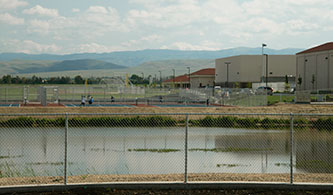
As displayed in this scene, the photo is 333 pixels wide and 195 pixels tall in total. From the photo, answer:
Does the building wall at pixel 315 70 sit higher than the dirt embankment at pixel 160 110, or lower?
higher

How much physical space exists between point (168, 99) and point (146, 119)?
2757 cm

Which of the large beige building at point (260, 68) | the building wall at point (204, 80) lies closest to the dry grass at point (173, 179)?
the large beige building at point (260, 68)

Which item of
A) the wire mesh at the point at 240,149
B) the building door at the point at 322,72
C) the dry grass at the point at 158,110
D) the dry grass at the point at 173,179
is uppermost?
the building door at the point at 322,72

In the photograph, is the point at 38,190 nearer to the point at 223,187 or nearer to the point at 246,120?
the point at 223,187

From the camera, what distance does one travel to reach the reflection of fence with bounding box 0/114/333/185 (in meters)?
12.0

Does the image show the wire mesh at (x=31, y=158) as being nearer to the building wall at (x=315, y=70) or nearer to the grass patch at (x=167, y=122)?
the grass patch at (x=167, y=122)

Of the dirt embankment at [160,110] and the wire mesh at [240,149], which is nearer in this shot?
the wire mesh at [240,149]

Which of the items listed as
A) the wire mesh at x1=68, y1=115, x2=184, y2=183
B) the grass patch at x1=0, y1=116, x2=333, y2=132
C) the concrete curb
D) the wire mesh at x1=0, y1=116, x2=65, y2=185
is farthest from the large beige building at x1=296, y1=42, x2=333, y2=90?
the concrete curb

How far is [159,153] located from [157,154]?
0.22 meters

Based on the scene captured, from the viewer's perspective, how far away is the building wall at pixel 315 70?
81.7m

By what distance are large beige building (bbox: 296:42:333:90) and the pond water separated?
5901cm

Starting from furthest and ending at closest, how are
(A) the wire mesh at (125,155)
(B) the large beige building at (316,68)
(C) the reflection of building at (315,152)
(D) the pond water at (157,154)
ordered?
(B) the large beige building at (316,68) → (C) the reflection of building at (315,152) → (D) the pond water at (157,154) → (A) the wire mesh at (125,155)

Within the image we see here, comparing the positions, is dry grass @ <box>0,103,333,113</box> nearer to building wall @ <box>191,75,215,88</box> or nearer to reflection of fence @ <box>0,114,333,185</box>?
reflection of fence @ <box>0,114,333,185</box>

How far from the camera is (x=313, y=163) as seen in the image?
55.3ft
